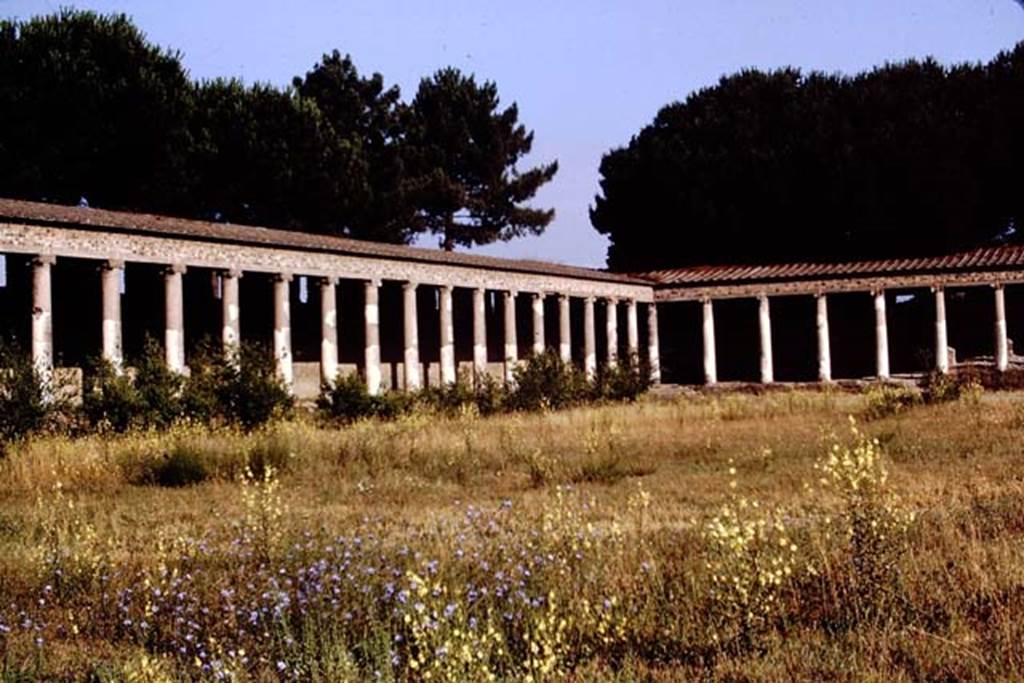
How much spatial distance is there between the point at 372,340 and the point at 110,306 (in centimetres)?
862

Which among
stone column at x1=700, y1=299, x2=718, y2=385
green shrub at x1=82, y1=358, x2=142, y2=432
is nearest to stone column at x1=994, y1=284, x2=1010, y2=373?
stone column at x1=700, y1=299, x2=718, y2=385

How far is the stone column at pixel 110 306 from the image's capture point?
80.3ft

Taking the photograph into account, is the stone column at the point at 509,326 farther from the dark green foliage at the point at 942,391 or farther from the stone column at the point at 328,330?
the dark green foliage at the point at 942,391

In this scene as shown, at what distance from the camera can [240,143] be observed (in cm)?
4134

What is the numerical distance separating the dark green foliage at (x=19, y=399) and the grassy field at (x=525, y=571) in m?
3.91

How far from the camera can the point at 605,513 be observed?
34.2ft

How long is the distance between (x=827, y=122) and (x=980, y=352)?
14029 mm

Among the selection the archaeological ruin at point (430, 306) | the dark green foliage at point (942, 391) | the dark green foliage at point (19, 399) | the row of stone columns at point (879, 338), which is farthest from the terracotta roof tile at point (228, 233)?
the dark green foliage at point (942, 391)

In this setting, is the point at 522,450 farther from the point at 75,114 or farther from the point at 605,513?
the point at 75,114

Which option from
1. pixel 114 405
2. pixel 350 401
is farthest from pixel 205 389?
pixel 350 401

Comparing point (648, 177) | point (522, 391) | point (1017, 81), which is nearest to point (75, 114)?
point (522, 391)

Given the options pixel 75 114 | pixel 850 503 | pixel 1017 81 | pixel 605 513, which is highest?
pixel 1017 81

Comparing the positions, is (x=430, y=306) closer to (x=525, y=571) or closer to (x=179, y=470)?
(x=179, y=470)

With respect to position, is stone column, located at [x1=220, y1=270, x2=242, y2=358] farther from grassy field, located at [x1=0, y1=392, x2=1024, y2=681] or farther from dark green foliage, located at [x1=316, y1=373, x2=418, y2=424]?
grassy field, located at [x1=0, y1=392, x2=1024, y2=681]
